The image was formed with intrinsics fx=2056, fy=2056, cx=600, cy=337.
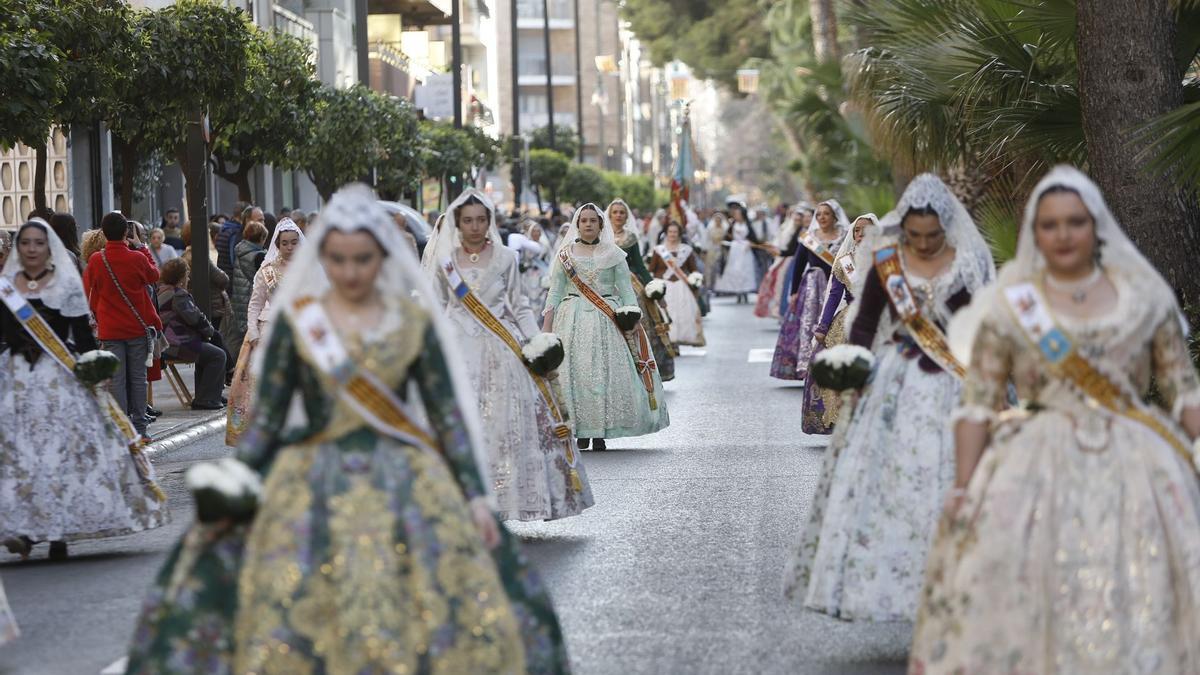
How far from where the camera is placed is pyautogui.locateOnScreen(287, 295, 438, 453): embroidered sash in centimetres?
530

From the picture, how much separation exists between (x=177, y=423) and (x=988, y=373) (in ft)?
37.4

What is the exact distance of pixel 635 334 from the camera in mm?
14703

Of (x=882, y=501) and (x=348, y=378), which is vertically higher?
(x=348, y=378)

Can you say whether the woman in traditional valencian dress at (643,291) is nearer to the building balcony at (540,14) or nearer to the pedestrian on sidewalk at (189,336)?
the pedestrian on sidewalk at (189,336)

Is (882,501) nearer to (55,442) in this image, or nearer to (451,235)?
(451,235)

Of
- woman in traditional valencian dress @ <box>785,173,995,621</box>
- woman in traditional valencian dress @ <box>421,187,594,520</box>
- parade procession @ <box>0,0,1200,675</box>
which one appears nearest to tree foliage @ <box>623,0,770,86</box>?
parade procession @ <box>0,0,1200,675</box>

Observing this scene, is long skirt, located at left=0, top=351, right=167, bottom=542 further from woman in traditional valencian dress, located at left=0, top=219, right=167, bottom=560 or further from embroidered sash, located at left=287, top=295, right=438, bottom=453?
embroidered sash, located at left=287, top=295, right=438, bottom=453

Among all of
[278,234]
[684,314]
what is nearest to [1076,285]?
[278,234]

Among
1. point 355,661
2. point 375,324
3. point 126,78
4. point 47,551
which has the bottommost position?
point 47,551

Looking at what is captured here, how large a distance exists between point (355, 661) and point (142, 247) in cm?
1169

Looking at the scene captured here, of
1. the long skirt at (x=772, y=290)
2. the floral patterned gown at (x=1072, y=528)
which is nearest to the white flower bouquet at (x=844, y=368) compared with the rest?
the floral patterned gown at (x=1072, y=528)

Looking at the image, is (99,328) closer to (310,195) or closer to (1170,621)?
(1170,621)

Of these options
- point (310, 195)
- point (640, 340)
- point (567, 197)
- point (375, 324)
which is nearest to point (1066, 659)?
point (375, 324)

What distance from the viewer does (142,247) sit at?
16281 mm
